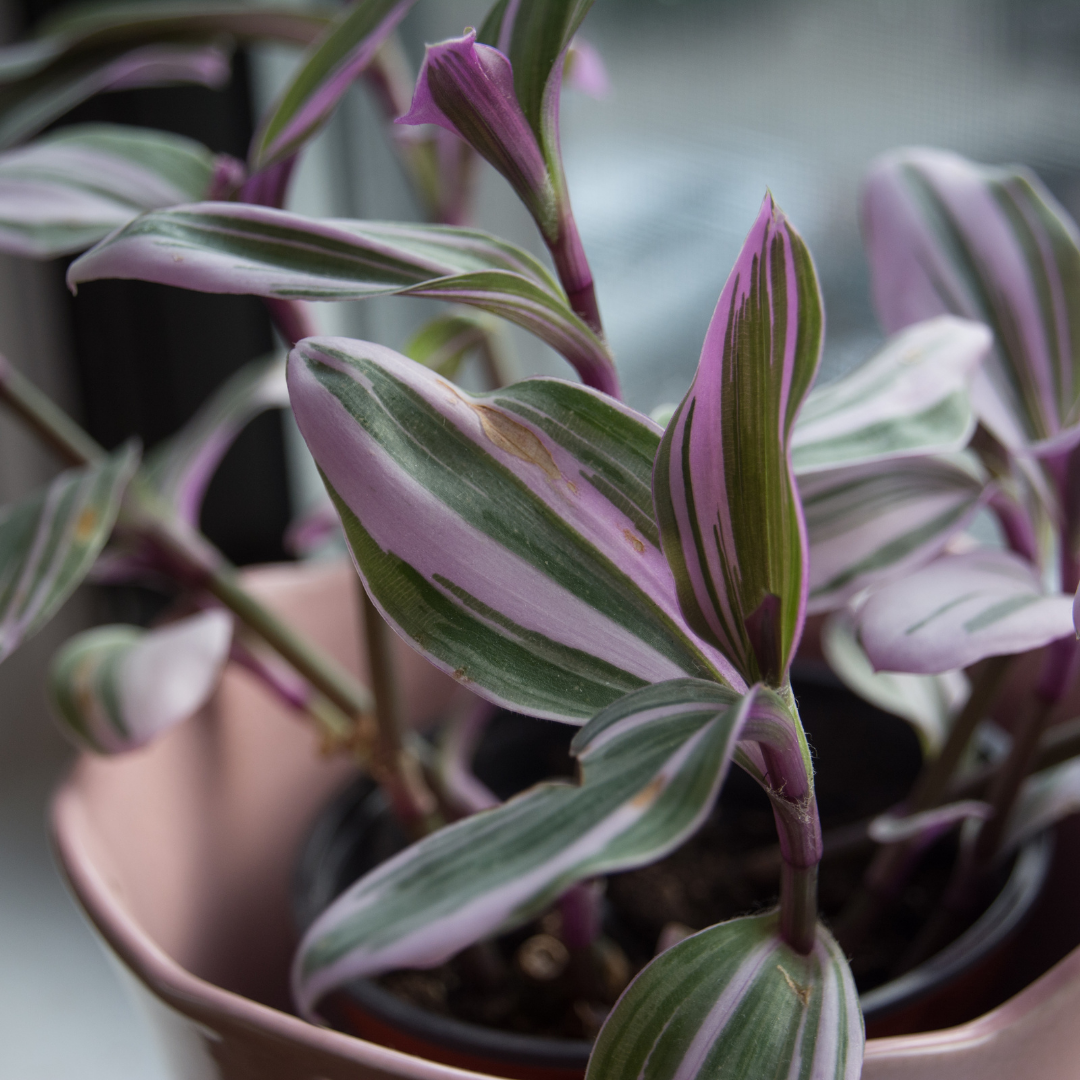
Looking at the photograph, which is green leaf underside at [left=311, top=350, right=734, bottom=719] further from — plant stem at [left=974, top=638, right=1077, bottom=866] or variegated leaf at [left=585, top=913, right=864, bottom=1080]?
plant stem at [left=974, top=638, right=1077, bottom=866]

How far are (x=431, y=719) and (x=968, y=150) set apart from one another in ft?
1.71

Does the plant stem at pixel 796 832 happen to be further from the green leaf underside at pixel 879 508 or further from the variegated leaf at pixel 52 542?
the variegated leaf at pixel 52 542

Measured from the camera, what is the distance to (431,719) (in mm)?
694

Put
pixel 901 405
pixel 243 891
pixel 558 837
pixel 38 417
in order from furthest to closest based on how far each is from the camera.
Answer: pixel 243 891, pixel 38 417, pixel 901 405, pixel 558 837

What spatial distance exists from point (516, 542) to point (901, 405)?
18 centimetres

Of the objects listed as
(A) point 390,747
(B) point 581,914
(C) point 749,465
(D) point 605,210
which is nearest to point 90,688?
(A) point 390,747

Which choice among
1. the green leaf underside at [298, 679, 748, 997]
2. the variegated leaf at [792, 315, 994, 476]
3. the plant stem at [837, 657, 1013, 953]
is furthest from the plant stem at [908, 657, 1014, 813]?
the green leaf underside at [298, 679, 748, 997]

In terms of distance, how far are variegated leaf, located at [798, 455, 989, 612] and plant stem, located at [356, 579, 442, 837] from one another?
7.1 inches

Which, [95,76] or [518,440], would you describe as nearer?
[518,440]

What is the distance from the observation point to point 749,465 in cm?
25

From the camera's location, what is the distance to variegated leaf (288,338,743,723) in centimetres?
25

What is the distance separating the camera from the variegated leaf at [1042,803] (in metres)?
0.41

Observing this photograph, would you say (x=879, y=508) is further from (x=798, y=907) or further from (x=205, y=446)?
(x=205, y=446)

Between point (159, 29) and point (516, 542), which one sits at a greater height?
point (159, 29)
